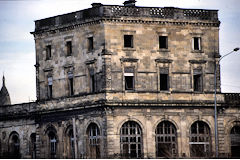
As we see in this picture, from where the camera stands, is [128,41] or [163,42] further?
[163,42]

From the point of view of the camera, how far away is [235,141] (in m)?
84.7

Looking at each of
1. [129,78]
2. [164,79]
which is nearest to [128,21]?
[129,78]

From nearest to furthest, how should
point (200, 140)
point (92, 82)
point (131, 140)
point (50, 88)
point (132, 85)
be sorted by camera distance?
point (131, 140), point (132, 85), point (92, 82), point (200, 140), point (50, 88)

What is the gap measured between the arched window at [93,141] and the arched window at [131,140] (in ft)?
7.33

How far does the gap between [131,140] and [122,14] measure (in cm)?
1110

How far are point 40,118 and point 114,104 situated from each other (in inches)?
433

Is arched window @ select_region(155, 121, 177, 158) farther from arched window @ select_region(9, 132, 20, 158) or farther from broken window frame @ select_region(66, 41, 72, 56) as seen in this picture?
arched window @ select_region(9, 132, 20, 158)

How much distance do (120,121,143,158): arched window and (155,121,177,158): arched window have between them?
1.70m

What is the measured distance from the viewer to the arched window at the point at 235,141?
84375mm

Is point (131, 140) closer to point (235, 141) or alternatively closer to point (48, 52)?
point (235, 141)

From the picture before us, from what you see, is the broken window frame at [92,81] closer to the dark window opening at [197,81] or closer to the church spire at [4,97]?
the dark window opening at [197,81]

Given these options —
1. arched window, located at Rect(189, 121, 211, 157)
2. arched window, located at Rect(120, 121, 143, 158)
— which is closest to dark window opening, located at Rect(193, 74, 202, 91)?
arched window, located at Rect(189, 121, 211, 157)

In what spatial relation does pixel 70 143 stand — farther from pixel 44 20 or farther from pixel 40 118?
pixel 44 20

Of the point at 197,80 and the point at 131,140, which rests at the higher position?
the point at 197,80
